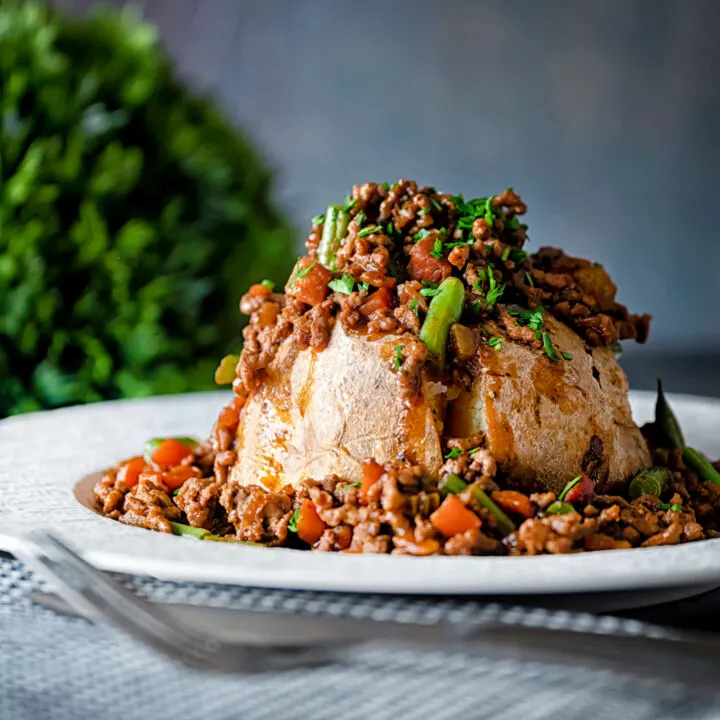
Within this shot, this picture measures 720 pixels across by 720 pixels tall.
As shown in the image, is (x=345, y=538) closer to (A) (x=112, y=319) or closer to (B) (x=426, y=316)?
(B) (x=426, y=316)

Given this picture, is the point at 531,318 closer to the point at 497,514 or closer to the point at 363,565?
the point at 497,514

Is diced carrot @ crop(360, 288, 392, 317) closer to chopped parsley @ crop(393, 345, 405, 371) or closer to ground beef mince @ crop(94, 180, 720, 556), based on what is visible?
ground beef mince @ crop(94, 180, 720, 556)

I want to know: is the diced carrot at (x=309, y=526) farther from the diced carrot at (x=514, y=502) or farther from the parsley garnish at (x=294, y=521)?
the diced carrot at (x=514, y=502)

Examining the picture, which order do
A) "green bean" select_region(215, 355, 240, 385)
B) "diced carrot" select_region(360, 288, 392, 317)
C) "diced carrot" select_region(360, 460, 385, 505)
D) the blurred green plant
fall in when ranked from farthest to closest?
the blurred green plant
"green bean" select_region(215, 355, 240, 385)
"diced carrot" select_region(360, 288, 392, 317)
"diced carrot" select_region(360, 460, 385, 505)

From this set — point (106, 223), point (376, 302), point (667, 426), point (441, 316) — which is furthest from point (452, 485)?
point (106, 223)

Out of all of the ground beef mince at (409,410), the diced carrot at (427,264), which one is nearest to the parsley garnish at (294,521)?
the ground beef mince at (409,410)

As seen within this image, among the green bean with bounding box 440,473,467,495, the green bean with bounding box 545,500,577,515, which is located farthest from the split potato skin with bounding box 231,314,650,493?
the green bean with bounding box 545,500,577,515
